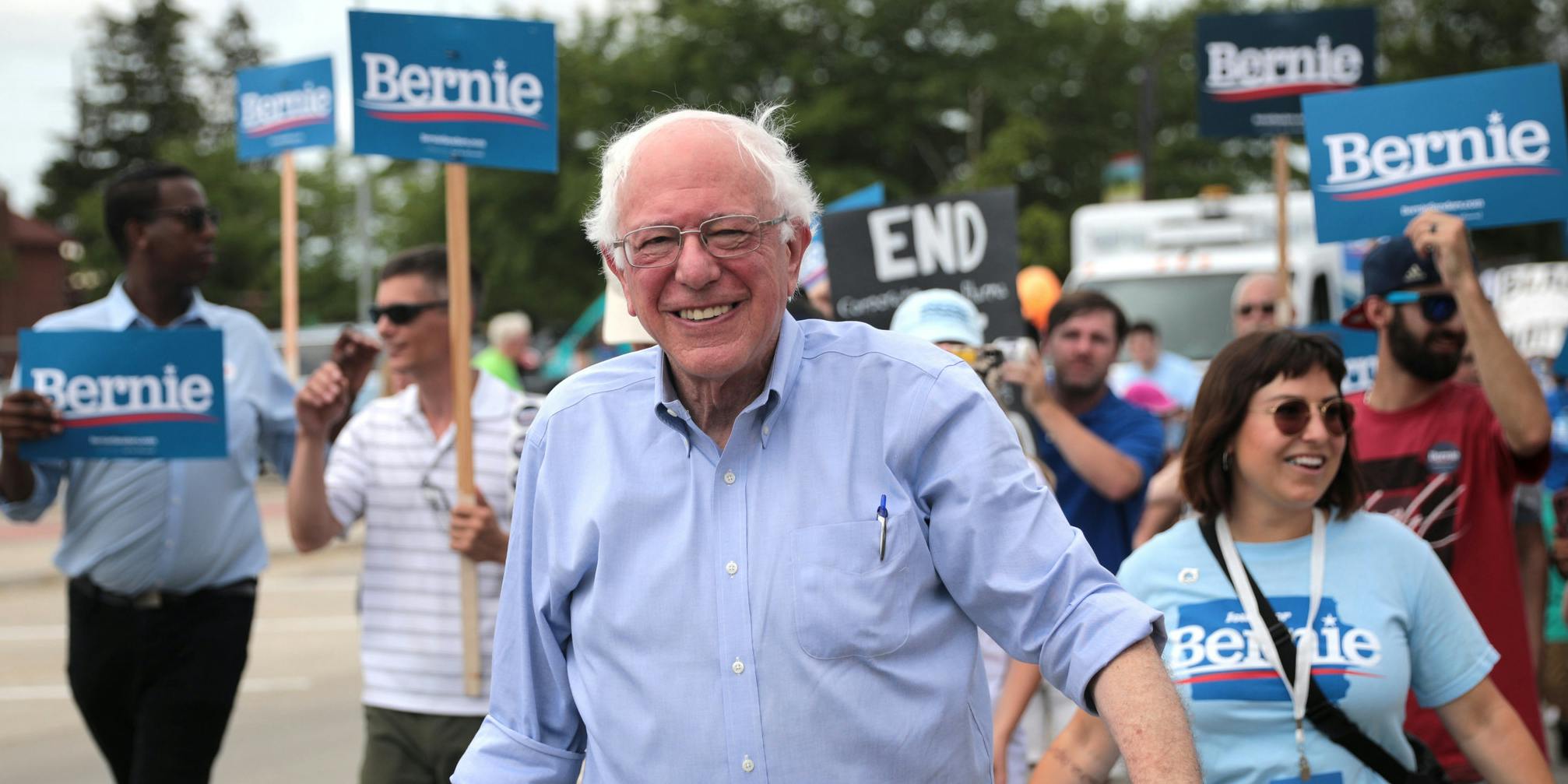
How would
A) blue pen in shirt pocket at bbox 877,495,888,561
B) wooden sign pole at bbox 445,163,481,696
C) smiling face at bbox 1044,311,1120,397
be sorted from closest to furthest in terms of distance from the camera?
blue pen in shirt pocket at bbox 877,495,888,561
wooden sign pole at bbox 445,163,481,696
smiling face at bbox 1044,311,1120,397

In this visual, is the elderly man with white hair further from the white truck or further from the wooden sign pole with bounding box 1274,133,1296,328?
the white truck

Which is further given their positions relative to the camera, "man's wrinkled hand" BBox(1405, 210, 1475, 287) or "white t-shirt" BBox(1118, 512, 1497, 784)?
"man's wrinkled hand" BBox(1405, 210, 1475, 287)

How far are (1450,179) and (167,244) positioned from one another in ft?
13.1

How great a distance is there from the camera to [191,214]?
530 centimetres

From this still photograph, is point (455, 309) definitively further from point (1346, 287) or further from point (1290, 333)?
point (1346, 287)

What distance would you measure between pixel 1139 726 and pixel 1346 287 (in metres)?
14.9

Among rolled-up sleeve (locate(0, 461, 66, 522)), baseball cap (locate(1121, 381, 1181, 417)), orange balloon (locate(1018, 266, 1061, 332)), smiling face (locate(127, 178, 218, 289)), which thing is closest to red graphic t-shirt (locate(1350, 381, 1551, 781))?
smiling face (locate(127, 178, 218, 289))

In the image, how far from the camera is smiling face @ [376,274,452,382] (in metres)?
4.98

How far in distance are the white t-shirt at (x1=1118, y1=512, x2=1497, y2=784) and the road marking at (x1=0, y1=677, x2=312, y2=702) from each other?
8.08 meters

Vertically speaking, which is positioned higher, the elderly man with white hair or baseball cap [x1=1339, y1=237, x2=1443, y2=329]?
baseball cap [x1=1339, y1=237, x2=1443, y2=329]

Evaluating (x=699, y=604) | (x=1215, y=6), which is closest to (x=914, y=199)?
(x=699, y=604)

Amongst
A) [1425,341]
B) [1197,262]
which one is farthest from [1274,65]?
[1197,262]

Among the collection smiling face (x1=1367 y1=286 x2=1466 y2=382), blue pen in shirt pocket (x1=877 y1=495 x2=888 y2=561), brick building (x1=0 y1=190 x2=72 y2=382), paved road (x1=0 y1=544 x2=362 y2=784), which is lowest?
paved road (x1=0 y1=544 x2=362 y2=784)

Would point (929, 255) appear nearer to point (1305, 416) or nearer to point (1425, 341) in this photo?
point (1425, 341)
